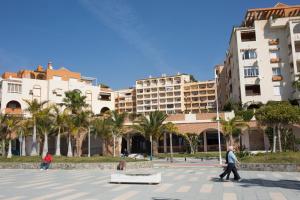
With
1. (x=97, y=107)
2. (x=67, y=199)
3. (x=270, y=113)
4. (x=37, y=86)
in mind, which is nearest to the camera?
(x=67, y=199)

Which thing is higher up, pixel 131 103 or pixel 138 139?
pixel 131 103

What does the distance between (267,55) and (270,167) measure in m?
34.9

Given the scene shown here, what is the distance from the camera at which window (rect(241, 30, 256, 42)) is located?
55.2 metres

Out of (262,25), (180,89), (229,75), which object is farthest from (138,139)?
(180,89)

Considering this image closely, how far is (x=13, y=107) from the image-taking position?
59750mm

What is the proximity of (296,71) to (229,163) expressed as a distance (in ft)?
129

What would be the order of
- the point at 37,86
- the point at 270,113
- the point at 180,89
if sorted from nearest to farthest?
the point at 270,113, the point at 37,86, the point at 180,89

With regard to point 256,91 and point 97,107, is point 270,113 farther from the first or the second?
point 97,107

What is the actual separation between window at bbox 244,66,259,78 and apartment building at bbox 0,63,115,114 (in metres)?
32.0

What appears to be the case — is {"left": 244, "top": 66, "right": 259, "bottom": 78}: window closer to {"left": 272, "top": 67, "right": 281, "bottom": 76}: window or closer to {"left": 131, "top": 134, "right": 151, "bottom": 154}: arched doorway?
{"left": 272, "top": 67, "right": 281, "bottom": 76}: window

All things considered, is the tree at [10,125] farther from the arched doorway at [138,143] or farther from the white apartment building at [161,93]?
the white apartment building at [161,93]

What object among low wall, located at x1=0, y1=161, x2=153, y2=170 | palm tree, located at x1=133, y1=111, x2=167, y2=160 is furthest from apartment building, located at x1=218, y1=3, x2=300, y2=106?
low wall, located at x1=0, y1=161, x2=153, y2=170

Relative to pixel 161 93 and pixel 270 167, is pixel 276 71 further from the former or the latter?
pixel 161 93

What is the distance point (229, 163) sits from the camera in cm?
1559
